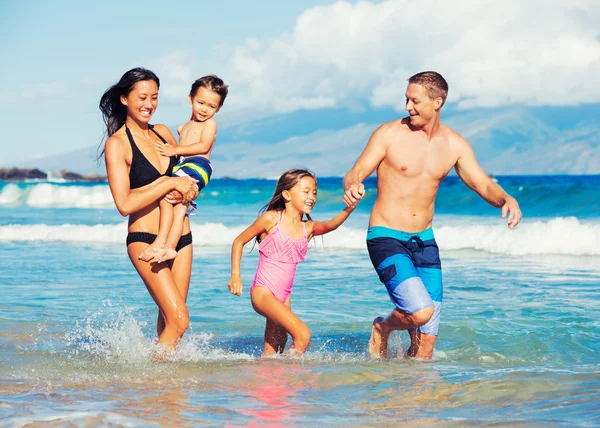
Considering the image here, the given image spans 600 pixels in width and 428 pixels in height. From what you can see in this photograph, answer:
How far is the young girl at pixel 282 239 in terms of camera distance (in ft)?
21.1

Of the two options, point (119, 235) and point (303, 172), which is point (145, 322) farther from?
point (119, 235)

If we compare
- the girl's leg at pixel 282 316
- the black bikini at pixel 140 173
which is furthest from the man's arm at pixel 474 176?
the black bikini at pixel 140 173

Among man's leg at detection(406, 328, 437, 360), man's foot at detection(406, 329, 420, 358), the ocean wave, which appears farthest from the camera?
the ocean wave

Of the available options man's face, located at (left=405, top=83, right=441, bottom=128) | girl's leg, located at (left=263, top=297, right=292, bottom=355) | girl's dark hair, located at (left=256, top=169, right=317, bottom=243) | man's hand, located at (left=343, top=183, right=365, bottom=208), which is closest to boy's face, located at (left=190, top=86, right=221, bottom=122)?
girl's dark hair, located at (left=256, top=169, right=317, bottom=243)

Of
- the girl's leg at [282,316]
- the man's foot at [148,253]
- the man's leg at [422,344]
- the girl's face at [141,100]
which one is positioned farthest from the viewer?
the man's leg at [422,344]

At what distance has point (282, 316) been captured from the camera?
6305 millimetres

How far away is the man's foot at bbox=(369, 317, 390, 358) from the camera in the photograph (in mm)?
6730

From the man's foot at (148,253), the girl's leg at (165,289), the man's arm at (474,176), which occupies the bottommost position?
the girl's leg at (165,289)

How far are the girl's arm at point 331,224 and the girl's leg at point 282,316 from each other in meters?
0.66

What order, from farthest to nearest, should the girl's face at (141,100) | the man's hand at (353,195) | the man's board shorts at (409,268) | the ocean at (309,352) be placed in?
the man's board shorts at (409,268) < the girl's face at (141,100) < the man's hand at (353,195) < the ocean at (309,352)

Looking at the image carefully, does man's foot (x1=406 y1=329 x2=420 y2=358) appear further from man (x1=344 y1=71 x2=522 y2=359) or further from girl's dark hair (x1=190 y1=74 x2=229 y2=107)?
girl's dark hair (x1=190 y1=74 x2=229 y2=107)

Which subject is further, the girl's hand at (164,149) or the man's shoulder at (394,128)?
the man's shoulder at (394,128)

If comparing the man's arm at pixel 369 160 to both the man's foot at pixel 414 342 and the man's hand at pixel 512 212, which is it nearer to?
the man's hand at pixel 512 212

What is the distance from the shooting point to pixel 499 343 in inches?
303
